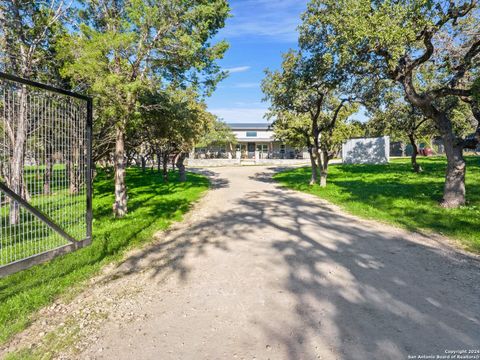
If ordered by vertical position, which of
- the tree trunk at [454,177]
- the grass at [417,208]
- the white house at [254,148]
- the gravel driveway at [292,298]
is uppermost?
the white house at [254,148]

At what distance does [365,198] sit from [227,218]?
542cm

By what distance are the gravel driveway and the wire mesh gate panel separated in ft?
3.30

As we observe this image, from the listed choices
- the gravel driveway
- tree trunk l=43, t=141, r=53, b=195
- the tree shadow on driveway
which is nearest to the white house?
the tree shadow on driveway

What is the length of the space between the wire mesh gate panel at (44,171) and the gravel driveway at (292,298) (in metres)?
1.01

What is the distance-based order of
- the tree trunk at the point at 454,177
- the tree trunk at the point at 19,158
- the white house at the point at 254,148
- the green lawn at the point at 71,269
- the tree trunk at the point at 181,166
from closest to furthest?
the green lawn at the point at 71,269
the tree trunk at the point at 19,158
the tree trunk at the point at 454,177
the tree trunk at the point at 181,166
the white house at the point at 254,148

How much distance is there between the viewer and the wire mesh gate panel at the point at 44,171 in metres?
3.61

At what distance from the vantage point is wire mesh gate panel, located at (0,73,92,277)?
361 centimetres

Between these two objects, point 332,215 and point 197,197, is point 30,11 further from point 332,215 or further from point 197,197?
point 332,215

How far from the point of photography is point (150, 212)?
9219mm

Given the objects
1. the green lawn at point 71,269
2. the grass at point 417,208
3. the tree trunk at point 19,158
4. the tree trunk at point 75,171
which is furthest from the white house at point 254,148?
the tree trunk at point 75,171

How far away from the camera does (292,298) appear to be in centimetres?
367

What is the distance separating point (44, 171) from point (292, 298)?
367cm

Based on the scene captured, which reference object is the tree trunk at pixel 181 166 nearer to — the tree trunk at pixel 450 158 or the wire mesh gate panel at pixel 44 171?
the tree trunk at pixel 450 158

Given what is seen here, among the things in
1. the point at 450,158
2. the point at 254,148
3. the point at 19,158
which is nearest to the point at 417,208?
the point at 450,158
